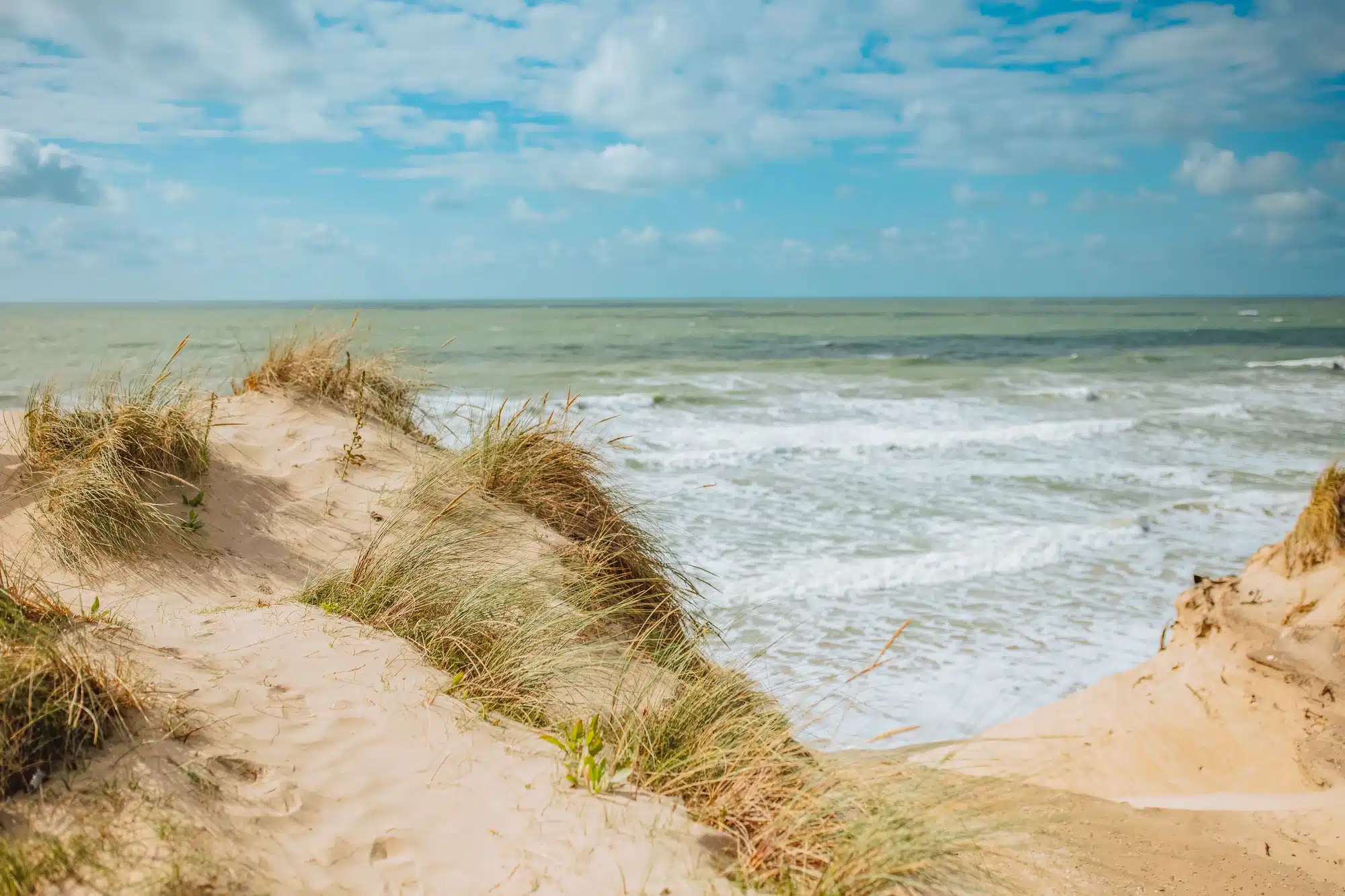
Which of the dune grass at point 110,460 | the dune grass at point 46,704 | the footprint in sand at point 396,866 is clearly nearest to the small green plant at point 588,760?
the footprint in sand at point 396,866

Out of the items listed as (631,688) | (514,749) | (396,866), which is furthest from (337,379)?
(396,866)

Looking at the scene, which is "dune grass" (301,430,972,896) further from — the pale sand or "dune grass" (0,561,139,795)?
"dune grass" (0,561,139,795)

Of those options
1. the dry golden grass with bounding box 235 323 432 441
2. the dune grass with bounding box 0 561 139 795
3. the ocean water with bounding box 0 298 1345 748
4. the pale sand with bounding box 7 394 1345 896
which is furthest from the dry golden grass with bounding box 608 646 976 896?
the dry golden grass with bounding box 235 323 432 441

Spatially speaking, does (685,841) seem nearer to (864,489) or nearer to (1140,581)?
(1140,581)

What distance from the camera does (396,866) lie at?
270cm

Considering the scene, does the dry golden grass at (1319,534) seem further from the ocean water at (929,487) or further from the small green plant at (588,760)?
the small green plant at (588,760)

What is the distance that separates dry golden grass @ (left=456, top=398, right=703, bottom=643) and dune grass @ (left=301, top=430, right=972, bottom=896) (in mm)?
18

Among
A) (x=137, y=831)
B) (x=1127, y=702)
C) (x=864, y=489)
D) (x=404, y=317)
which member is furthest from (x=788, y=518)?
(x=404, y=317)

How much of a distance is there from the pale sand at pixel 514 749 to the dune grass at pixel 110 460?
0.19 m

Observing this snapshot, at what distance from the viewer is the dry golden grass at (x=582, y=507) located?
17.1 ft

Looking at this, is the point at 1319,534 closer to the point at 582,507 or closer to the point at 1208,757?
the point at 1208,757

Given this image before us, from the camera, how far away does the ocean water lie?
22.0ft

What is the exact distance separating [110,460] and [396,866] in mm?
3549

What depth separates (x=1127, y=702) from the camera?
5.50 m
